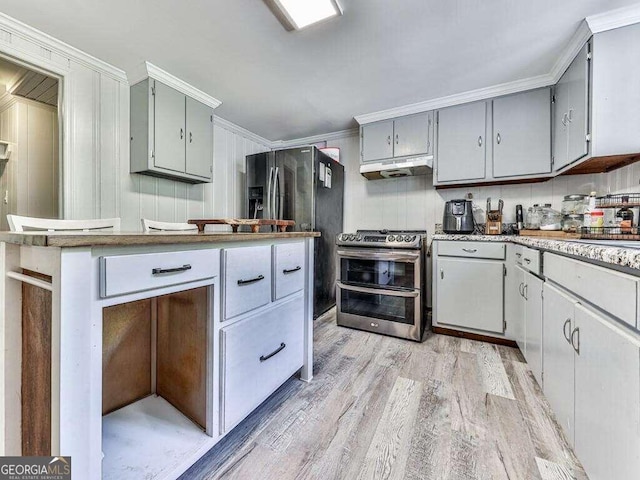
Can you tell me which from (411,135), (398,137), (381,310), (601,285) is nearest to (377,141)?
(398,137)

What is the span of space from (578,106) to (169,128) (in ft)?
10.2

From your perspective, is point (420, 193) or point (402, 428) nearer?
point (402, 428)

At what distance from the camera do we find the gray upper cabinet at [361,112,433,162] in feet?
8.92

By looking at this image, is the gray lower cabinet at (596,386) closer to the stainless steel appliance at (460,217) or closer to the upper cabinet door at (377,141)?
the stainless steel appliance at (460,217)

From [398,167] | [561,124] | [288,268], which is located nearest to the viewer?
[288,268]

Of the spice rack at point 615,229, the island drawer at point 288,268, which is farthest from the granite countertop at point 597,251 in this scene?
the island drawer at point 288,268

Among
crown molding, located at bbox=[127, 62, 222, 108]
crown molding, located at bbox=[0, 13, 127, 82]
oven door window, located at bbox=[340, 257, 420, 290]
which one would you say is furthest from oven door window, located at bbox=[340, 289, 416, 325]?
crown molding, located at bbox=[0, 13, 127, 82]

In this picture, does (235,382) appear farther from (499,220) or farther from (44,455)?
(499,220)

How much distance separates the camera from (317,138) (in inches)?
146

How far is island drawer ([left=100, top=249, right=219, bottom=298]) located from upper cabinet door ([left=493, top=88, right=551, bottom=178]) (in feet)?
8.47

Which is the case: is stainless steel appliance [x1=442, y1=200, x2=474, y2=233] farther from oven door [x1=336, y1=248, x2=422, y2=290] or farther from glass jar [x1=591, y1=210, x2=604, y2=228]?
glass jar [x1=591, y1=210, x2=604, y2=228]

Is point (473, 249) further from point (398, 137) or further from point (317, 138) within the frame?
point (317, 138)

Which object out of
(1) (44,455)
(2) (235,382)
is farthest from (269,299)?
(1) (44,455)

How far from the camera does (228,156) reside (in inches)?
130
